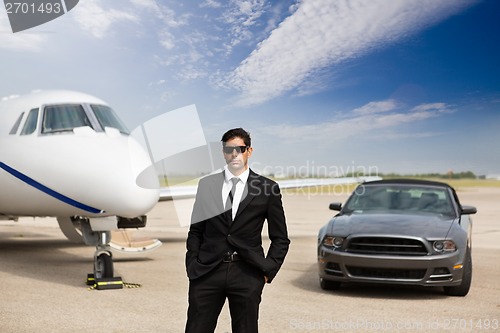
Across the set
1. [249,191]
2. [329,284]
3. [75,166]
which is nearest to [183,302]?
[329,284]

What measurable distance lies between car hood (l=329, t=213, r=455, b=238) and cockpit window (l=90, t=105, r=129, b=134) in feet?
13.3

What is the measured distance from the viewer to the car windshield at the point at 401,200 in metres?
9.64

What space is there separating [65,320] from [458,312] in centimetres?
453

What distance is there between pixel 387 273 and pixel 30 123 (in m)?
6.35

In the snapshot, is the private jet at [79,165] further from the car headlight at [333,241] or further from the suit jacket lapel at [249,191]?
the suit jacket lapel at [249,191]

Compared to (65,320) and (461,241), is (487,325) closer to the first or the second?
(461,241)

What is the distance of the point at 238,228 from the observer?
3.81 meters

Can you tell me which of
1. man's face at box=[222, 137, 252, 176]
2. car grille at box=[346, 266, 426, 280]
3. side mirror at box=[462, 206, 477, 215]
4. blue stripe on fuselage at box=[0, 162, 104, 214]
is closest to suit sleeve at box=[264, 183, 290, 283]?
man's face at box=[222, 137, 252, 176]

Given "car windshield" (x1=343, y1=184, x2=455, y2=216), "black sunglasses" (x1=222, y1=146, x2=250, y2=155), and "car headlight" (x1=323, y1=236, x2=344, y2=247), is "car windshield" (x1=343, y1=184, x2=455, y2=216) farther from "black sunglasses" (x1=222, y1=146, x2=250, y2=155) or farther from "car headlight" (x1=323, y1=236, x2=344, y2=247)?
"black sunglasses" (x1=222, y1=146, x2=250, y2=155)

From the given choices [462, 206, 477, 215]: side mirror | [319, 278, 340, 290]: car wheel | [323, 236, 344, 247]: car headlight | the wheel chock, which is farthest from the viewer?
[462, 206, 477, 215]: side mirror

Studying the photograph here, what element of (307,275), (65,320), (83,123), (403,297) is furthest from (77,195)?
(403,297)

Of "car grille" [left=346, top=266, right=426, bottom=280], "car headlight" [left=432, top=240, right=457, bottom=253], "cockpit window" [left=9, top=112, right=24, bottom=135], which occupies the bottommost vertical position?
"car grille" [left=346, top=266, right=426, bottom=280]

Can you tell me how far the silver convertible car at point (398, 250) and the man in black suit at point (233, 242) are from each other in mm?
4588

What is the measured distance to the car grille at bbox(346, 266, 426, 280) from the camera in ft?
26.7
